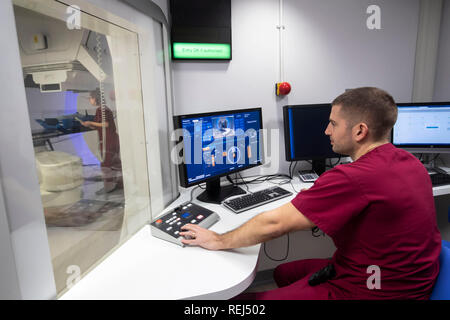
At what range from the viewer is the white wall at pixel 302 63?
1.90m

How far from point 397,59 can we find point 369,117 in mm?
1613

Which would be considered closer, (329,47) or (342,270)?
(342,270)

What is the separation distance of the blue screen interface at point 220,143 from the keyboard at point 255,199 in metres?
0.19

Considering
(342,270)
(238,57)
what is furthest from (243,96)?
(342,270)

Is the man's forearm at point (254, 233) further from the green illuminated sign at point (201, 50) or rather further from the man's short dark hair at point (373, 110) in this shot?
the green illuminated sign at point (201, 50)

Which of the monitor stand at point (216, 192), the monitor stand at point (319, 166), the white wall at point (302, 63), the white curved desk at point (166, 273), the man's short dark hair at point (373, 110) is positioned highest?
the white wall at point (302, 63)

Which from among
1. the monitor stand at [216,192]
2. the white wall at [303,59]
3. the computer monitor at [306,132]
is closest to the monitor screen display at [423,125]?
the white wall at [303,59]

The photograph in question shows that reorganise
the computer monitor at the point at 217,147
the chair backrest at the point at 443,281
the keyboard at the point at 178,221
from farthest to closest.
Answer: the computer monitor at the point at 217,147, the keyboard at the point at 178,221, the chair backrest at the point at 443,281

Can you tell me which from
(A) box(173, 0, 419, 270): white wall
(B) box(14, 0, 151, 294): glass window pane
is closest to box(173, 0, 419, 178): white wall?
(A) box(173, 0, 419, 270): white wall

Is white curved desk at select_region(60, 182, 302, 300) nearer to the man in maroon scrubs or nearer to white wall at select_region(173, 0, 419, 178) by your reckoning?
the man in maroon scrubs

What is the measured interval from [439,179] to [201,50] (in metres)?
1.79

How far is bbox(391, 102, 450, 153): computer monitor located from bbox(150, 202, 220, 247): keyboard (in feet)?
5.16

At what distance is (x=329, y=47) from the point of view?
6.75ft

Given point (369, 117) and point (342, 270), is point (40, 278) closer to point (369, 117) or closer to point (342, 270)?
point (342, 270)
